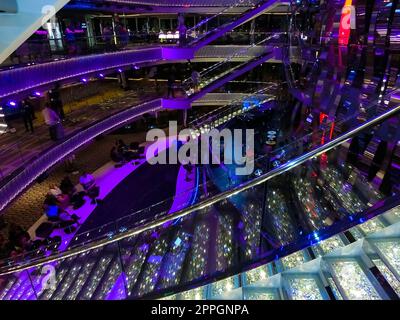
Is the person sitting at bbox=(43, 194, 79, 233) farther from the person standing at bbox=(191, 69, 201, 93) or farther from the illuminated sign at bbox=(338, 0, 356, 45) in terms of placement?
the illuminated sign at bbox=(338, 0, 356, 45)

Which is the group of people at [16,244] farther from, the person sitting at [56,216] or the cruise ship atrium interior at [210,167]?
the person sitting at [56,216]

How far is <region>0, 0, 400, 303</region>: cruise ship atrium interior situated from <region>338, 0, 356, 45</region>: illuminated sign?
0.03 meters

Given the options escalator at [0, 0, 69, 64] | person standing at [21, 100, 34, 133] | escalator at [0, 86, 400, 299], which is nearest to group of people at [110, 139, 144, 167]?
person standing at [21, 100, 34, 133]

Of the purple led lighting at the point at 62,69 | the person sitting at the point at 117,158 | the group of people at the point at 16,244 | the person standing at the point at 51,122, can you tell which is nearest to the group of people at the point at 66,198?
the group of people at the point at 16,244

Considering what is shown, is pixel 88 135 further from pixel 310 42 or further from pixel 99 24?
pixel 99 24

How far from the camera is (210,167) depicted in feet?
30.7

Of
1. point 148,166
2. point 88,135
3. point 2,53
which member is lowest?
point 148,166

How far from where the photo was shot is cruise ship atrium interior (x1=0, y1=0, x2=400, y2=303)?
123 inches

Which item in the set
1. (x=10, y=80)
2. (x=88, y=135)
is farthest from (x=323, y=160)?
(x=88, y=135)

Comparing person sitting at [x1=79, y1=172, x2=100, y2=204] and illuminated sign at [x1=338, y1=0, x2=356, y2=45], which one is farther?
person sitting at [x1=79, y1=172, x2=100, y2=204]

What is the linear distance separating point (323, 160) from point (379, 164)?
770mm

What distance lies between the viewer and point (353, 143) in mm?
5262

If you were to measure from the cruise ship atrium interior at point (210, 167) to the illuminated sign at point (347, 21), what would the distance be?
31 mm

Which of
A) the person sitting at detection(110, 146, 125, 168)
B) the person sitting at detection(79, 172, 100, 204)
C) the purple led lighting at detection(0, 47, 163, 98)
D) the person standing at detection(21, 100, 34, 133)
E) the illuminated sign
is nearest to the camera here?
the purple led lighting at detection(0, 47, 163, 98)
